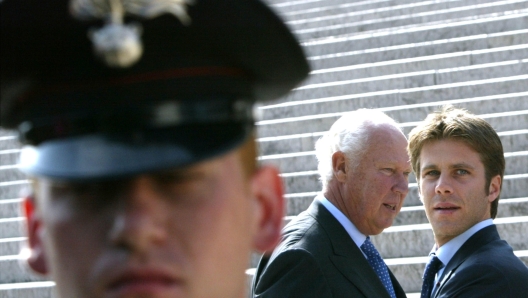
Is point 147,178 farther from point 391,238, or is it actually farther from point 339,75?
point 339,75

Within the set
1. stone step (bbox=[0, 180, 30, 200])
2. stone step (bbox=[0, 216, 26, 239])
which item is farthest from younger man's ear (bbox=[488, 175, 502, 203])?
stone step (bbox=[0, 180, 30, 200])

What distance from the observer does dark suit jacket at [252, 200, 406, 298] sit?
304cm

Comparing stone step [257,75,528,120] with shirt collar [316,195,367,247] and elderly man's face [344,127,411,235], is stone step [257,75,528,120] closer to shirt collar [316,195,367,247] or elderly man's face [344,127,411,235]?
elderly man's face [344,127,411,235]

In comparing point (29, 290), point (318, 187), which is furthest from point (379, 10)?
point (29, 290)

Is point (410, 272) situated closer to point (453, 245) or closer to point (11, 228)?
point (453, 245)

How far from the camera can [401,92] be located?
7.72 meters

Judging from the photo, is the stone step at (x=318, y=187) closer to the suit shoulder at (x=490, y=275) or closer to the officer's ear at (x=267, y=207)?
the suit shoulder at (x=490, y=275)

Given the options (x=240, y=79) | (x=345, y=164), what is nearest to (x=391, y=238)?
(x=345, y=164)

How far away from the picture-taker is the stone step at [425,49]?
8305mm

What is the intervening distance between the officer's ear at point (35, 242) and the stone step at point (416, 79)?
6.49 m

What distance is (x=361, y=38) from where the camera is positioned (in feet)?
30.2

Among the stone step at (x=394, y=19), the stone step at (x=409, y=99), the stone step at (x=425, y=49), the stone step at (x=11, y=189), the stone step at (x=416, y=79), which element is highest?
the stone step at (x=394, y=19)

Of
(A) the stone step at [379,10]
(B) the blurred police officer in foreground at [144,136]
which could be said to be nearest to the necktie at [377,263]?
(B) the blurred police officer in foreground at [144,136]

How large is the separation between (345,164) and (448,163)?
46cm
